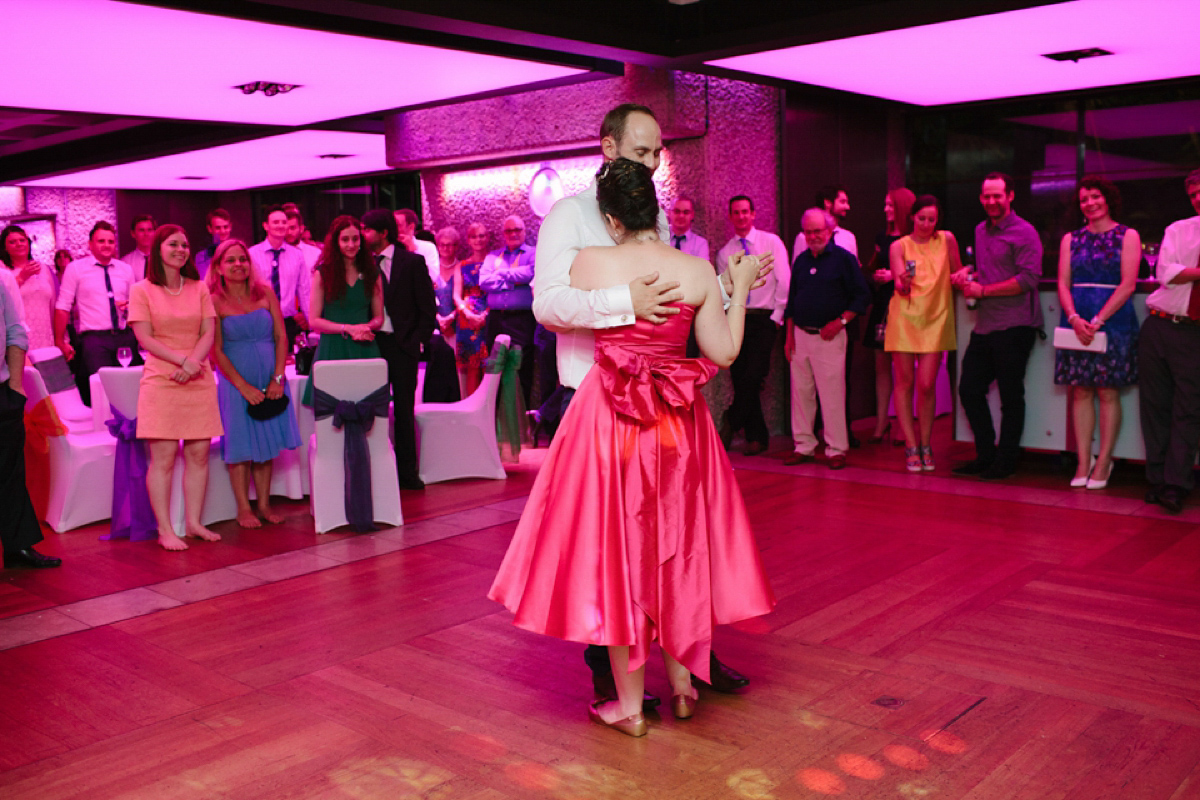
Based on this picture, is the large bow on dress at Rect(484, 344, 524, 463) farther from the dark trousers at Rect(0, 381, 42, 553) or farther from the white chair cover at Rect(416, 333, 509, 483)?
the dark trousers at Rect(0, 381, 42, 553)

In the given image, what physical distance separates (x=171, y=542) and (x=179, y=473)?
458mm

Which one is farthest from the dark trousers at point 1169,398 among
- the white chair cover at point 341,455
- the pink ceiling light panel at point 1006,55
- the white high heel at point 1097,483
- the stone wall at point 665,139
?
the white chair cover at point 341,455

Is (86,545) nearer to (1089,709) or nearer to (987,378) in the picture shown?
(1089,709)

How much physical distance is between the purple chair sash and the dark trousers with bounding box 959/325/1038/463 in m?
4.89

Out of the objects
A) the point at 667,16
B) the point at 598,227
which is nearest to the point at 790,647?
the point at 598,227

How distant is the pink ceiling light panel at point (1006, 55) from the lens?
577 centimetres

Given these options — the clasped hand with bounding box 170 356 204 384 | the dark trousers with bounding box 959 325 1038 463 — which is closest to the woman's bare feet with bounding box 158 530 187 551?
the clasped hand with bounding box 170 356 204 384

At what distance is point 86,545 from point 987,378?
5354mm

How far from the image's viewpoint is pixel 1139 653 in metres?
3.60

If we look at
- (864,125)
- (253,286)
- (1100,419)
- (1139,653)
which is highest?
(864,125)

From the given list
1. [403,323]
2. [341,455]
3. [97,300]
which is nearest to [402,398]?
[403,323]

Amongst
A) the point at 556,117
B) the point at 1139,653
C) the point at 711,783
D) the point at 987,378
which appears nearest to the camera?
the point at 711,783

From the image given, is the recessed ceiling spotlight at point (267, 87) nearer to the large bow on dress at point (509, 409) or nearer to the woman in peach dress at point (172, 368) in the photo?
the woman in peach dress at point (172, 368)

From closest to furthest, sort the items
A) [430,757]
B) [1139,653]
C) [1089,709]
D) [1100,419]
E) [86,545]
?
[430,757] < [1089,709] < [1139,653] < [86,545] < [1100,419]
